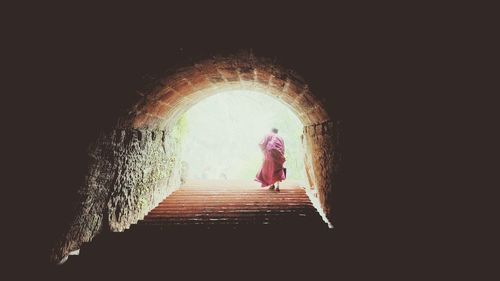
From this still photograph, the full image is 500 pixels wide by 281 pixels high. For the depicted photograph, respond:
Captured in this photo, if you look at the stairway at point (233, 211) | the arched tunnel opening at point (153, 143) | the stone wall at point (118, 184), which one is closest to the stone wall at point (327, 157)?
the arched tunnel opening at point (153, 143)

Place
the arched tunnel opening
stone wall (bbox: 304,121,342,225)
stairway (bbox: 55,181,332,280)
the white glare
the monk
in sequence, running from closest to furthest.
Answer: stairway (bbox: 55,181,332,280)
the arched tunnel opening
stone wall (bbox: 304,121,342,225)
the monk
the white glare

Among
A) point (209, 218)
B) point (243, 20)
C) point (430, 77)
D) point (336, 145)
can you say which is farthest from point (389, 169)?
point (209, 218)

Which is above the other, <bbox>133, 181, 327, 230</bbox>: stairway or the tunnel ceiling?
the tunnel ceiling

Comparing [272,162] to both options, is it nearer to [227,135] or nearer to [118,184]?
[118,184]

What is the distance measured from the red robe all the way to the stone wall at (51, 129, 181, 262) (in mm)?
2282

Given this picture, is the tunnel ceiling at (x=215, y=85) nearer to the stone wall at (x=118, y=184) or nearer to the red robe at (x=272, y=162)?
the stone wall at (x=118, y=184)

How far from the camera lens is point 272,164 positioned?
24.1 feet

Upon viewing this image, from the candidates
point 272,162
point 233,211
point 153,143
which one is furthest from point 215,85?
A: point 272,162

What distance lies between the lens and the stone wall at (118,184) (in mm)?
3404

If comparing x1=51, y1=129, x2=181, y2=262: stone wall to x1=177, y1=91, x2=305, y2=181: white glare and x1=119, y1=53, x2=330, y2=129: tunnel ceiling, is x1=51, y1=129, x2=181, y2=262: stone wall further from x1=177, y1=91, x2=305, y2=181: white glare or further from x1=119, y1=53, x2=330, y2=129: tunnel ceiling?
x1=177, y1=91, x2=305, y2=181: white glare

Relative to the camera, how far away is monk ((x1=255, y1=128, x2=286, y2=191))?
24.0 ft

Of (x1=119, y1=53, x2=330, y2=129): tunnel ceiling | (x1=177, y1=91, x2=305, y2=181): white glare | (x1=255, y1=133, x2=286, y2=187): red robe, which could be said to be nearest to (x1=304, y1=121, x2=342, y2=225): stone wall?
(x1=119, y1=53, x2=330, y2=129): tunnel ceiling

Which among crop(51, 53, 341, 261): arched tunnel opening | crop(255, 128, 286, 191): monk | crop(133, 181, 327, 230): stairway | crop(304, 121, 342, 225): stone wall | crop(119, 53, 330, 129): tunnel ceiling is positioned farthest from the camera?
crop(255, 128, 286, 191): monk

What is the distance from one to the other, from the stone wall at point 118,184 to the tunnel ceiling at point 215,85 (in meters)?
0.29
